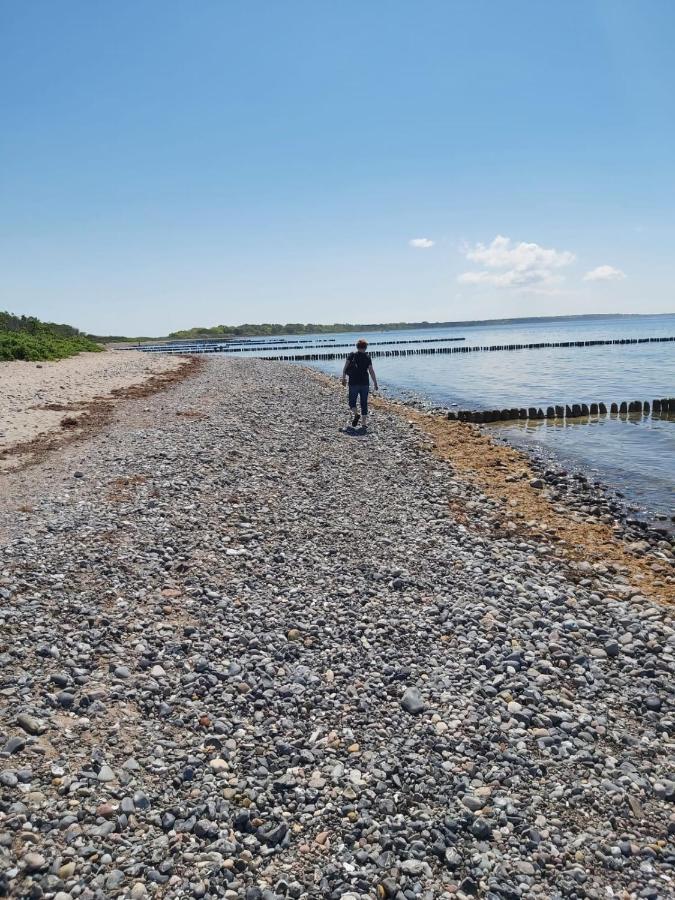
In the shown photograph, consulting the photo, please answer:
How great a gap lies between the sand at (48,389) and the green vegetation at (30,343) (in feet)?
5.14

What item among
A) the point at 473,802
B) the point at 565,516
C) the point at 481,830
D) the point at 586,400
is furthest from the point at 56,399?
the point at 586,400

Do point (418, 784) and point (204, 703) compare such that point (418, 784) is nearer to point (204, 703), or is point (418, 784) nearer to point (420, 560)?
point (204, 703)

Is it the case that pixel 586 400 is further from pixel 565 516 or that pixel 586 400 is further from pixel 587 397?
pixel 565 516

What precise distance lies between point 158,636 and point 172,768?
1971mm

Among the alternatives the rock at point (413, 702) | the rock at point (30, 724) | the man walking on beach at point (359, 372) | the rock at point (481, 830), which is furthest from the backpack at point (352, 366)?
the rock at point (481, 830)

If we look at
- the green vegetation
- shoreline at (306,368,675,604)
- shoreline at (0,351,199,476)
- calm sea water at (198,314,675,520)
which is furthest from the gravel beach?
the green vegetation

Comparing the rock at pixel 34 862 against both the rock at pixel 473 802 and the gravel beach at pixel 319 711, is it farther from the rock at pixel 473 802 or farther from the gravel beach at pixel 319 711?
the rock at pixel 473 802

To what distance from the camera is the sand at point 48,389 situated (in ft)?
61.6

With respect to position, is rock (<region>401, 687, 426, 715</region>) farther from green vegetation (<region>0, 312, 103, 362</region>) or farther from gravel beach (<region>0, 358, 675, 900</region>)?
green vegetation (<region>0, 312, 103, 362</region>)

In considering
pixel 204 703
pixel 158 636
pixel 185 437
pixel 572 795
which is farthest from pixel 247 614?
pixel 185 437

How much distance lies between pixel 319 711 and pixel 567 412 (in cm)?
2698

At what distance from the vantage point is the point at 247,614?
7.15 metres

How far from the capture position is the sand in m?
18.8

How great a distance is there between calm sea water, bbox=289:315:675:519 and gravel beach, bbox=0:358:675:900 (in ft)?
27.1
